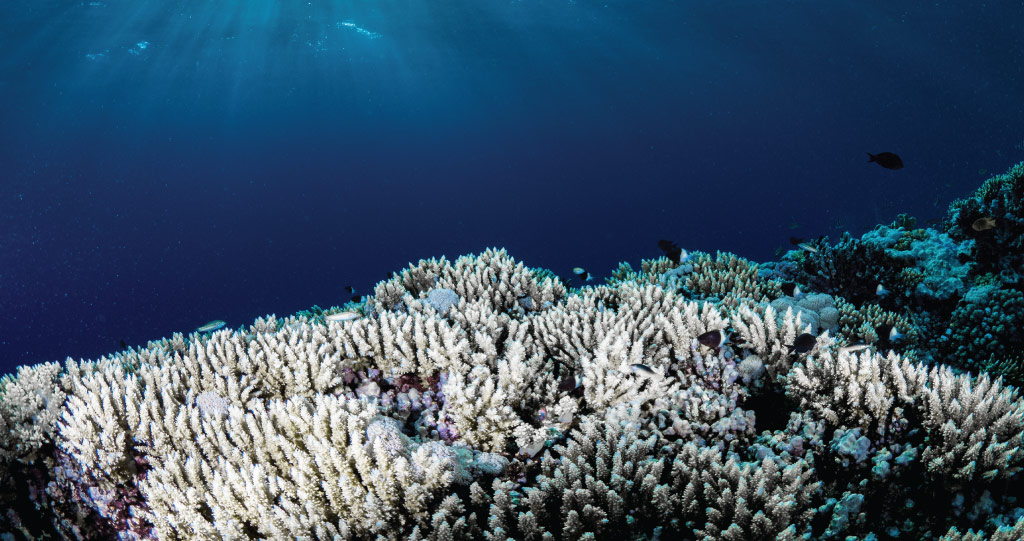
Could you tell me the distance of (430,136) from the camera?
96.8m

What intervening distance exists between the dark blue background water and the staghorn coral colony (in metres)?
12.2

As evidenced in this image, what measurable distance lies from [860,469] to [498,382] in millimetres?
2569

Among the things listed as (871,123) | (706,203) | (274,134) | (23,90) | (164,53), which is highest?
(871,123)

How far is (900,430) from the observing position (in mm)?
3111

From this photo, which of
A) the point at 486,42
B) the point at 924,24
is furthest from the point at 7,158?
the point at 924,24

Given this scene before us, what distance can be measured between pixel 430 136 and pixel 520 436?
99.8m

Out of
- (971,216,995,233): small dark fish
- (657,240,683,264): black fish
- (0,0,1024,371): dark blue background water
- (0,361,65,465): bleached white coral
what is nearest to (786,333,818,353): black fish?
(657,240,683,264): black fish

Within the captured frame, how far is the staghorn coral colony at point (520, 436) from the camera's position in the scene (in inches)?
104

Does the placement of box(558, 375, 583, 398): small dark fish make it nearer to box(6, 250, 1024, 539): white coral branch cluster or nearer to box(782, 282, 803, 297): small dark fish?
box(6, 250, 1024, 539): white coral branch cluster

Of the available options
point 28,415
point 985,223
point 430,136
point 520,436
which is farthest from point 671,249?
point 430,136

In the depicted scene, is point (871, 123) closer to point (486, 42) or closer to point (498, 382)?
point (486, 42)

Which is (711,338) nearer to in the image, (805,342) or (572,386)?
(805,342)

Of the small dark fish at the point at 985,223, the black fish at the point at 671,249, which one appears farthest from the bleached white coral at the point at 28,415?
the small dark fish at the point at 985,223

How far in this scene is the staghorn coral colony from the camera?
2646mm
